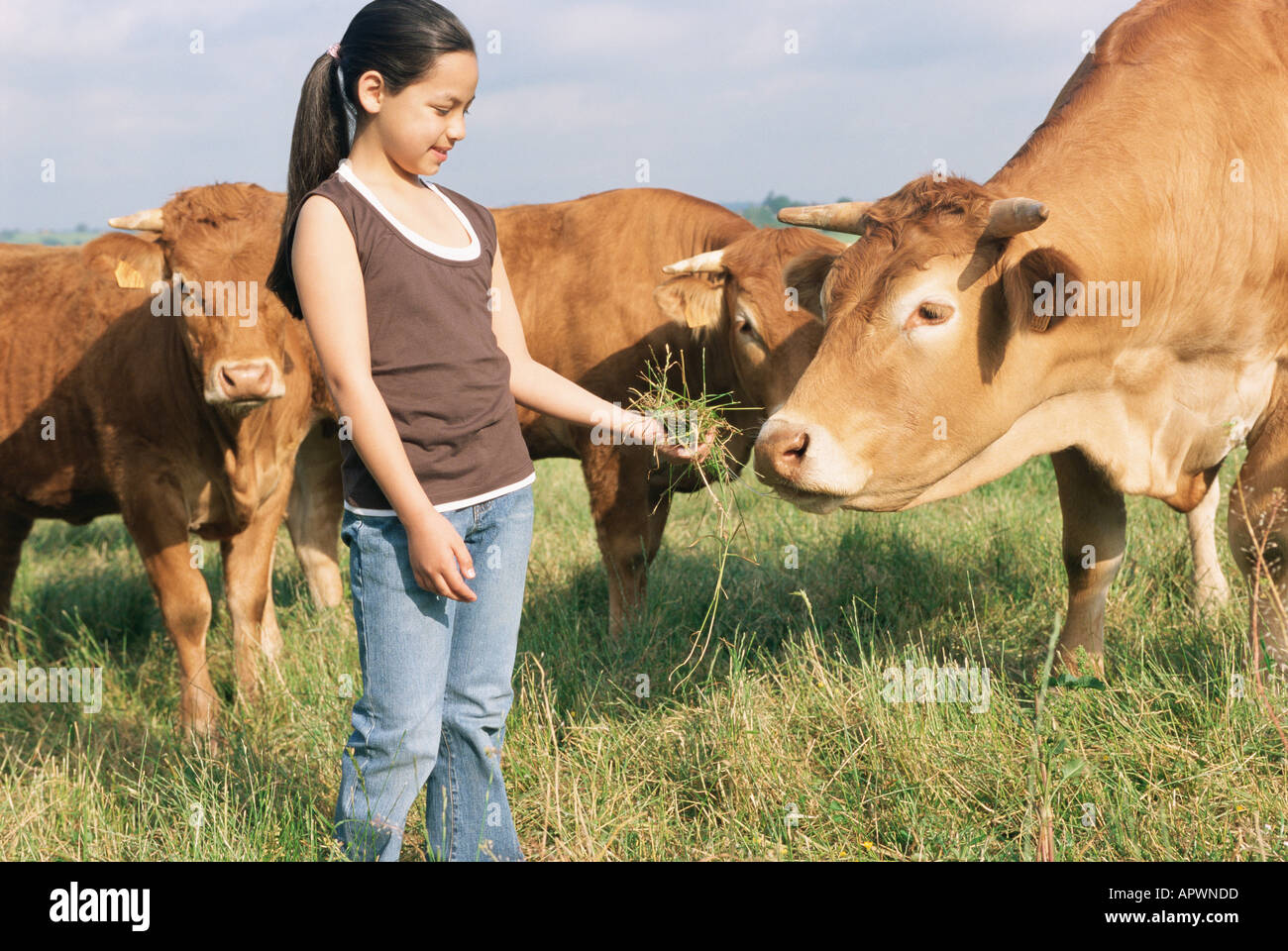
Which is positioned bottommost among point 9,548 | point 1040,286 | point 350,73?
point 9,548

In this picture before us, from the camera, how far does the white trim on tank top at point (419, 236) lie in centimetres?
249

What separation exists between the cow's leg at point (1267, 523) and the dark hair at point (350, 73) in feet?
9.17

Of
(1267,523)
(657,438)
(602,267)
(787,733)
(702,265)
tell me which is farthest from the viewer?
(602,267)

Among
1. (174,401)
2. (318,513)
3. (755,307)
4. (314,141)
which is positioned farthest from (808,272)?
(318,513)

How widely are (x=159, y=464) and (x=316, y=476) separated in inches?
67.1

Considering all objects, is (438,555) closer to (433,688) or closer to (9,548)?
(433,688)

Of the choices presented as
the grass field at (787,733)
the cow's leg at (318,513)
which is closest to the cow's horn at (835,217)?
the grass field at (787,733)

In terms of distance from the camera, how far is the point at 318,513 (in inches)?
252

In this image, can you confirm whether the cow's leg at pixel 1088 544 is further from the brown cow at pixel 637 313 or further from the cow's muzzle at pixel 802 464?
the cow's muzzle at pixel 802 464

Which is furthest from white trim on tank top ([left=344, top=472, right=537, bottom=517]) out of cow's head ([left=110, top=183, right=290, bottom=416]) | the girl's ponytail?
cow's head ([left=110, top=183, right=290, bottom=416])

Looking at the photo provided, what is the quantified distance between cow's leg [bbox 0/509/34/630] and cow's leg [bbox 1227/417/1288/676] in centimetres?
537

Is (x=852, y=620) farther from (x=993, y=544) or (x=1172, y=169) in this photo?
(x=1172, y=169)

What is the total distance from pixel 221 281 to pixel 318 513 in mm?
2185

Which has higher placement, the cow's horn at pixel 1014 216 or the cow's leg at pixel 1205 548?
the cow's horn at pixel 1014 216
